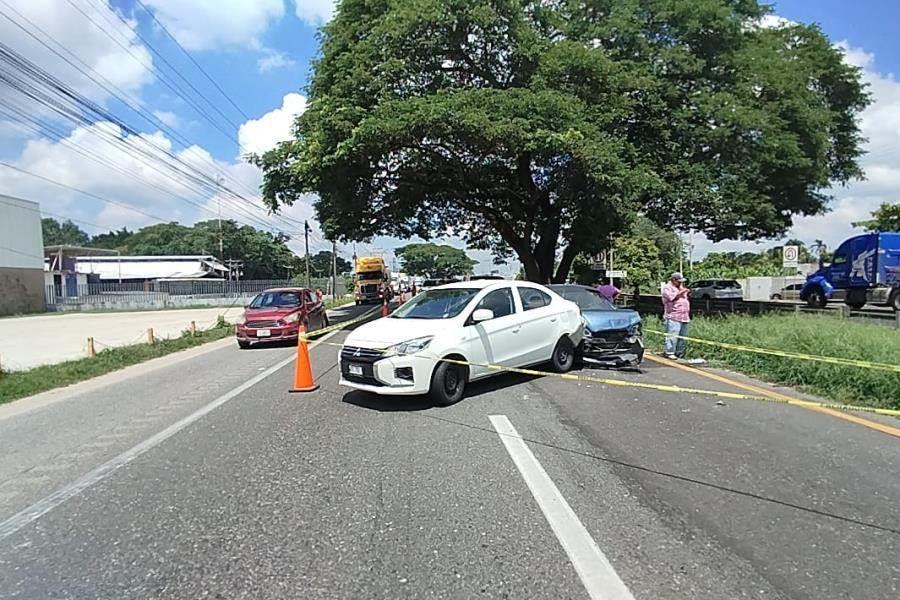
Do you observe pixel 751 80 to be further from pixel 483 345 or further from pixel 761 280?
pixel 761 280

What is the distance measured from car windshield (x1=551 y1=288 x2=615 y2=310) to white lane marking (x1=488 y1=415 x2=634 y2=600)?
668cm

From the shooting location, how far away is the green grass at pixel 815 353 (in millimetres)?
→ 7797

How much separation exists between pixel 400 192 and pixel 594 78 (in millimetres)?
9585

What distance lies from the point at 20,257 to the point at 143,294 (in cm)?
1123

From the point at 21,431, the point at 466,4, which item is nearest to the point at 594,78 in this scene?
the point at 466,4

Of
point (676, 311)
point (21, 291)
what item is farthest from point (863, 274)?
point (21, 291)

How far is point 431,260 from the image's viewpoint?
4813 inches

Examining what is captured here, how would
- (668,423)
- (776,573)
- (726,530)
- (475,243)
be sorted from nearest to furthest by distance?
1. (776,573)
2. (726,530)
3. (668,423)
4. (475,243)

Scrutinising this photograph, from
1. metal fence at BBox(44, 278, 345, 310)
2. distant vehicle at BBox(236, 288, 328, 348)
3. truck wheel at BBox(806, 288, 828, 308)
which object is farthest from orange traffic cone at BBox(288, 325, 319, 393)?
metal fence at BBox(44, 278, 345, 310)

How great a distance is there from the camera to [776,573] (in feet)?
11.4

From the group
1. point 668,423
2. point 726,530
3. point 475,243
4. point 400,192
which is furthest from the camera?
point 475,243

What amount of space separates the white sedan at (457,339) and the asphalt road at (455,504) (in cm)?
44

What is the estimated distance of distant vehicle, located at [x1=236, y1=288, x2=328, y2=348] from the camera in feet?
54.8

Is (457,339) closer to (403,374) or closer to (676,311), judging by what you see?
(403,374)
